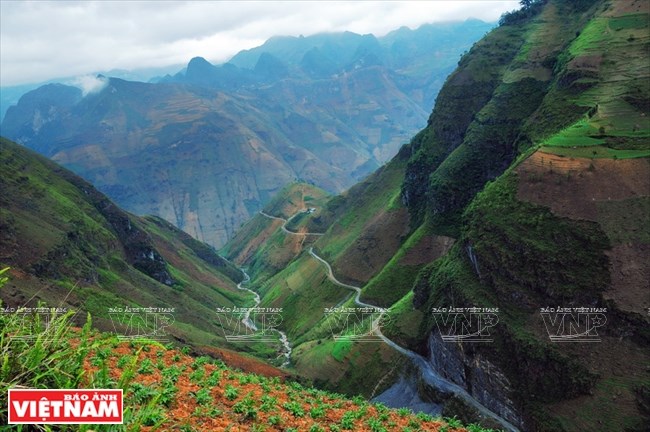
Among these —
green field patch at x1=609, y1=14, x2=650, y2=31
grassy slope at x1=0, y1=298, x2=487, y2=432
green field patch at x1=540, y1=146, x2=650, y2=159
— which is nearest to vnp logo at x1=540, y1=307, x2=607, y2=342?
green field patch at x1=540, y1=146, x2=650, y2=159

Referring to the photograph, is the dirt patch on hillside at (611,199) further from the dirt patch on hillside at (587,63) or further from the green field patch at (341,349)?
the green field patch at (341,349)

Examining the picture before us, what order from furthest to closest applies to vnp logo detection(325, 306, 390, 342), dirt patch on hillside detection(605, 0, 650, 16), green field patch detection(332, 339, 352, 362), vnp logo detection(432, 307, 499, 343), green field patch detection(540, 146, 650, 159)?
dirt patch on hillside detection(605, 0, 650, 16) < vnp logo detection(325, 306, 390, 342) < green field patch detection(332, 339, 352, 362) < green field patch detection(540, 146, 650, 159) < vnp logo detection(432, 307, 499, 343)

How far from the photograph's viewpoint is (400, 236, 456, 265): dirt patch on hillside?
490ft

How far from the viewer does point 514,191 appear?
360ft

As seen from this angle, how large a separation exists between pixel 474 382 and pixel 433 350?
49.5 feet

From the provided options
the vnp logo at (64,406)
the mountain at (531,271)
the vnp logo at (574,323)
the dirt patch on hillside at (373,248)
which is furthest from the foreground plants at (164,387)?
the dirt patch on hillside at (373,248)

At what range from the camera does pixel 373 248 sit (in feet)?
592

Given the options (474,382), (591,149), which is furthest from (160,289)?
(591,149)

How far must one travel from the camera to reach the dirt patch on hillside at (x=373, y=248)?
173750 millimetres

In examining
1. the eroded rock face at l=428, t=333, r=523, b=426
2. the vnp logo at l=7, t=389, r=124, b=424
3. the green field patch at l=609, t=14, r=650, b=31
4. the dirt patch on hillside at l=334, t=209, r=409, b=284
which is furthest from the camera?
the dirt patch on hillside at l=334, t=209, r=409, b=284

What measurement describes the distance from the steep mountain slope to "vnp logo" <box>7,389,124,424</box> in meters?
80.3

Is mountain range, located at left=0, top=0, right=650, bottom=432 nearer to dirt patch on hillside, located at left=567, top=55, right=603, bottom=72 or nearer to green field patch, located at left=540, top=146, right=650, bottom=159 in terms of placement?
green field patch, located at left=540, top=146, right=650, bottom=159

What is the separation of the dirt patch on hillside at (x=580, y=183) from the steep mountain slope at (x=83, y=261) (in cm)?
8717

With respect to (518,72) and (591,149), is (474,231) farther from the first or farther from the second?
(518,72)
